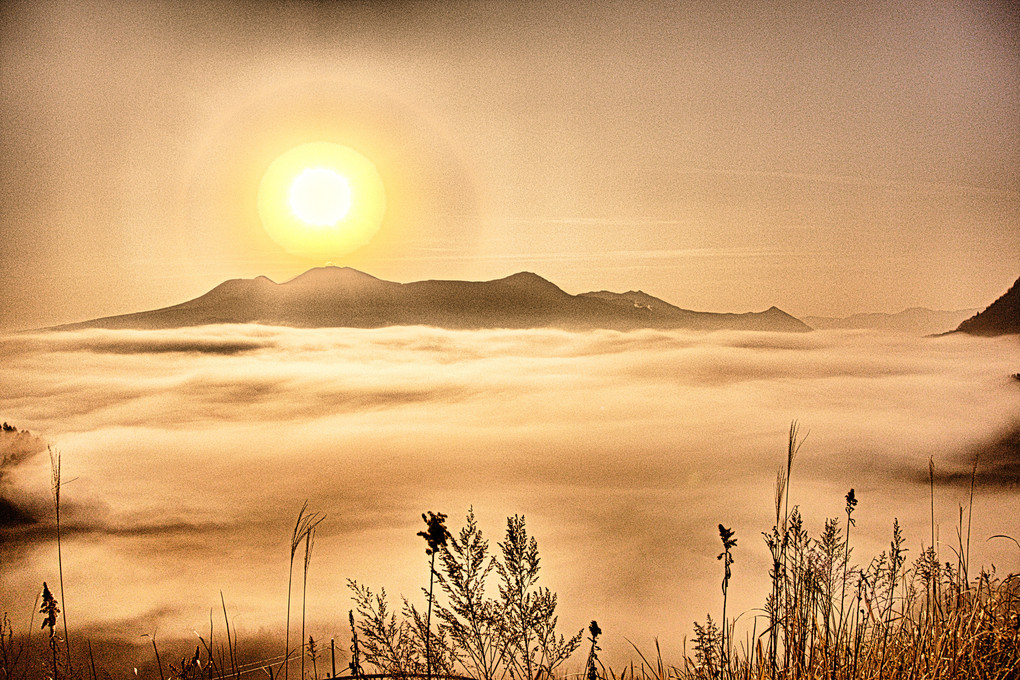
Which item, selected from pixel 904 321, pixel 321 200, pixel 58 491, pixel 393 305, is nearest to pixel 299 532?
pixel 58 491

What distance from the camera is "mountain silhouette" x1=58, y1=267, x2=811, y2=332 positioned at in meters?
2.94

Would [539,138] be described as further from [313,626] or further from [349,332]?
[313,626]

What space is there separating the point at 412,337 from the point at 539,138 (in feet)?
2.93

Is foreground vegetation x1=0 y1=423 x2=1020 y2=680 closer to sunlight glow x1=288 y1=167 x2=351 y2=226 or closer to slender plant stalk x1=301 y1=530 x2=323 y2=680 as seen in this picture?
slender plant stalk x1=301 y1=530 x2=323 y2=680

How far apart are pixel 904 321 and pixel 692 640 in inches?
64.9

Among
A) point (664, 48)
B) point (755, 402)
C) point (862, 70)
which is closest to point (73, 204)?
point (664, 48)

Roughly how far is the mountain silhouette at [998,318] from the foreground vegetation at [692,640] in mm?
1010

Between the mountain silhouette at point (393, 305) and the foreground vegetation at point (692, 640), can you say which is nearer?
the foreground vegetation at point (692, 640)

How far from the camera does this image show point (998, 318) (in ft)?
10.7

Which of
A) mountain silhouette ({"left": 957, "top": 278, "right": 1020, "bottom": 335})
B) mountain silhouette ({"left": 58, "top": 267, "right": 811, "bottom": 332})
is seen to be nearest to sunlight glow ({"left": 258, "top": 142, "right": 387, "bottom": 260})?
mountain silhouette ({"left": 58, "top": 267, "right": 811, "bottom": 332})

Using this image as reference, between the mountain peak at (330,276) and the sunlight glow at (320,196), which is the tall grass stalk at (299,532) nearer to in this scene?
the mountain peak at (330,276)

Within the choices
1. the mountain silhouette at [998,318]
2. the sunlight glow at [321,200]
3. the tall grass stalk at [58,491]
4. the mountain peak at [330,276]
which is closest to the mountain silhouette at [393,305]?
the mountain peak at [330,276]

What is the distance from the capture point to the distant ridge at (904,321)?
314 cm

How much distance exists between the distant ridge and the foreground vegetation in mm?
753
